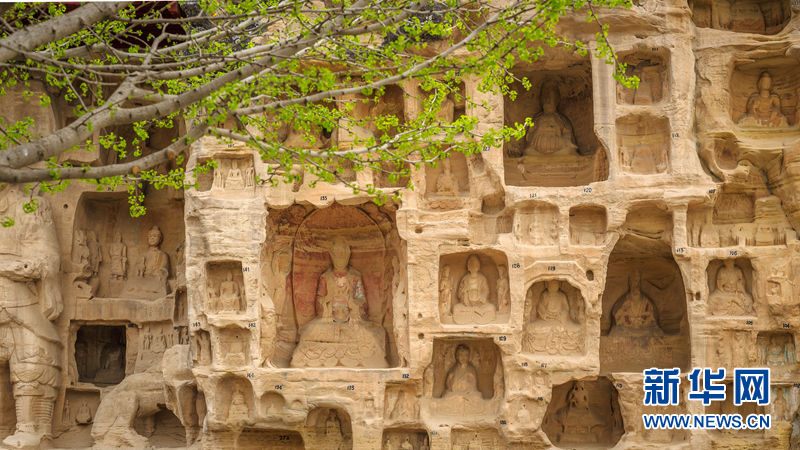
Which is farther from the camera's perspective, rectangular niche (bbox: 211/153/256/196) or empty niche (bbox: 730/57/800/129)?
empty niche (bbox: 730/57/800/129)

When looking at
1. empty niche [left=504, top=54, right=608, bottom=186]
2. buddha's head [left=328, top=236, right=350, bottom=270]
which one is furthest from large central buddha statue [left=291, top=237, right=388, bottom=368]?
empty niche [left=504, top=54, right=608, bottom=186]

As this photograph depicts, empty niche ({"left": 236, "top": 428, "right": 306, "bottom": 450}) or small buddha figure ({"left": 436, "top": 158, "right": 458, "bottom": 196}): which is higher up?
small buddha figure ({"left": 436, "top": 158, "right": 458, "bottom": 196})

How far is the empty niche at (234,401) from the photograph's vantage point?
15703mm

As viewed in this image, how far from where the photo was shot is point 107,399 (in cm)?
1773

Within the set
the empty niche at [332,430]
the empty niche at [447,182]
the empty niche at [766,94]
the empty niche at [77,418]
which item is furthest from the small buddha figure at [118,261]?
the empty niche at [766,94]

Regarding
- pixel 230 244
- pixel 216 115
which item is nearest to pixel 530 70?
pixel 230 244

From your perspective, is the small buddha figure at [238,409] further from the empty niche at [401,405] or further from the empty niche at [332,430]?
the empty niche at [401,405]

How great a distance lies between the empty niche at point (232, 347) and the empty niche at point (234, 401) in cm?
28

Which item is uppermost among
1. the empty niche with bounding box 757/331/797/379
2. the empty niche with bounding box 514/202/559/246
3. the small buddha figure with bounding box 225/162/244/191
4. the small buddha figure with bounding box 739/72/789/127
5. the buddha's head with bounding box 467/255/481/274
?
the small buddha figure with bounding box 739/72/789/127

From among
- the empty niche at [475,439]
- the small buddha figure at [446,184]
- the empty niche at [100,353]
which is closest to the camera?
the empty niche at [475,439]

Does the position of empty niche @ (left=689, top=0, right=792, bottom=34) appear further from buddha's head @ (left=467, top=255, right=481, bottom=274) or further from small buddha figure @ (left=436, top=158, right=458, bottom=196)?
buddha's head @ (left=467, top=255, right=481, bottom=274)

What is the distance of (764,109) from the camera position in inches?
666

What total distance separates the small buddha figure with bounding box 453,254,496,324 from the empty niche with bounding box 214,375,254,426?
151 inches

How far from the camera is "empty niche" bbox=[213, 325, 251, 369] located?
15742 mm
